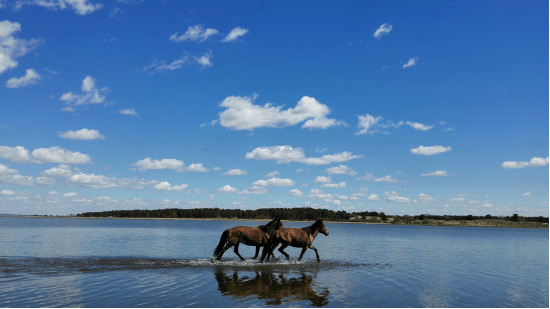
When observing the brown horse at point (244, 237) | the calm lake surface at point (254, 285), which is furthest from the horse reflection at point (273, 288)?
the brown horse at point (244, 237)

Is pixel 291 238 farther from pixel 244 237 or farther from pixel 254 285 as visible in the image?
pixel 254 285

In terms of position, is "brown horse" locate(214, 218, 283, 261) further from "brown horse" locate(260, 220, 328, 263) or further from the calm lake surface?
the calm lake surface

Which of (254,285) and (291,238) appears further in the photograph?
(291,238)

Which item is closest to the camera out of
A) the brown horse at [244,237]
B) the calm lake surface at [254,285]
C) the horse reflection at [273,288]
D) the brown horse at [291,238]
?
the calm lake surface at [254,285]

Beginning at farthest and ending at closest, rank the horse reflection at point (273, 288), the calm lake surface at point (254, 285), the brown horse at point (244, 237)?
the brown horse at point (244, 237) < the horse reflection at point (273, 288) < the calm lake surface at point (254, 285)

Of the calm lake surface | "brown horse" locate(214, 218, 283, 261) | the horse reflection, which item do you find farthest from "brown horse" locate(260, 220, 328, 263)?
the horse reflection

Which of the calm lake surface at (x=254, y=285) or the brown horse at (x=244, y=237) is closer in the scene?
the calm lake surface at (x=254, y=285)

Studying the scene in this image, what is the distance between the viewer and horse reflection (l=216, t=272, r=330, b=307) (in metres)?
11.0

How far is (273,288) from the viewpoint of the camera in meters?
12.3

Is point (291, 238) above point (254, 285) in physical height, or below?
above

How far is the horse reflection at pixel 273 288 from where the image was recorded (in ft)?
36.1

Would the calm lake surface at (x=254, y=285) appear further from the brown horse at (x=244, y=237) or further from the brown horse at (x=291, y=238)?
the brown horse at (x=244, y=237)

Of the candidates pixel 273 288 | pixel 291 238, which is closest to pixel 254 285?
pixel 273 288

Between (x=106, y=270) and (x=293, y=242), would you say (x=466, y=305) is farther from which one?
(x=106, y=270)
